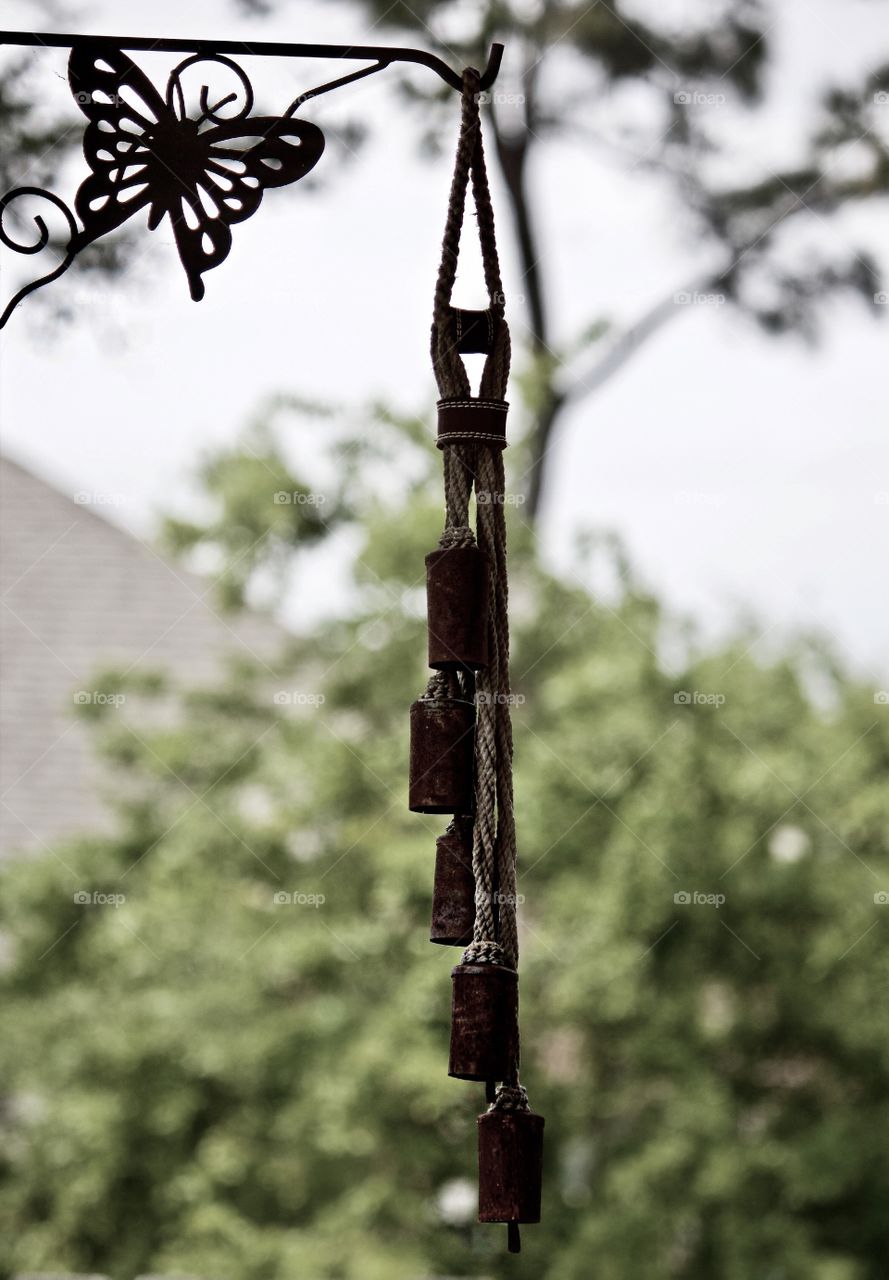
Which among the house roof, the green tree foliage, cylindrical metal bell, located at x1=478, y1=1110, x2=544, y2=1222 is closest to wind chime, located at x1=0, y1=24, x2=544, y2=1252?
cylindrical metal bell, located at x1=478, y1=1110, x2=544, y2=1222

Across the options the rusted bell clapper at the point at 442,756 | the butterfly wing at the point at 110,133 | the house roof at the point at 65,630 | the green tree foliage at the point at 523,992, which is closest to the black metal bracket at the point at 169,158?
the butterfly wing at the point at 110,133

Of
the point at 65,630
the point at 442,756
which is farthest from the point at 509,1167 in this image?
the point at 65,630

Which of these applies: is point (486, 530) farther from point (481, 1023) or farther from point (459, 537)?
point (481, 1023)

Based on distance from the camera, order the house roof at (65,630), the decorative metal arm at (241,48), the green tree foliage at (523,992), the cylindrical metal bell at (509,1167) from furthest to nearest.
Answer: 1. the house roof at (65,630)
2. the green tree foliage at (523,992)
3. the decorative metal arm at (241,48)
4. the cylindrical metal bell at (509,1167)

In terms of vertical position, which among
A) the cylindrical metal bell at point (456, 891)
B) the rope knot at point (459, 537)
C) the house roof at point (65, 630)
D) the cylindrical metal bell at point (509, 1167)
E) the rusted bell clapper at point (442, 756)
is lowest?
the cylindrical metal bell at point (509, 1167)

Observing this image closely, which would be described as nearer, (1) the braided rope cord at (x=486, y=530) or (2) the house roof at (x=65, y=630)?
(1) the braided rope cord at (x=486, y=530)

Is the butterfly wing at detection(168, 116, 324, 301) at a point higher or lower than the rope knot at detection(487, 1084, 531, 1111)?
higher

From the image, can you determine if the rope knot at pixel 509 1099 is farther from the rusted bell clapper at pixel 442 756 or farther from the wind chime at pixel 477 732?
the rusted bell clapper at pixel 442 756

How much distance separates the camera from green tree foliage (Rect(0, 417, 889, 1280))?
3.93 m

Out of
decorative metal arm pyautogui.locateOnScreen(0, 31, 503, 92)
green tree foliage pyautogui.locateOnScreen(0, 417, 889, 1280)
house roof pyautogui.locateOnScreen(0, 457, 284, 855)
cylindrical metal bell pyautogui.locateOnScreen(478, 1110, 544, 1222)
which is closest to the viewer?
cylindrical metal bell pyautogui.locateOnScreen(478, 1110, 544, 1222)

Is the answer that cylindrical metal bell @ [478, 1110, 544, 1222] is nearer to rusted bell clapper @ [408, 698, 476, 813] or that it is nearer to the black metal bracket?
rusted bell clapper @ [408, 698, 476, 813]

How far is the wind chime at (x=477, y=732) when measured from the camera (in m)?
1.04

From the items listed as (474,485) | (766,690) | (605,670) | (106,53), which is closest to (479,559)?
(474,485)

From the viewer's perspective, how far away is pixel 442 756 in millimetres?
1086
